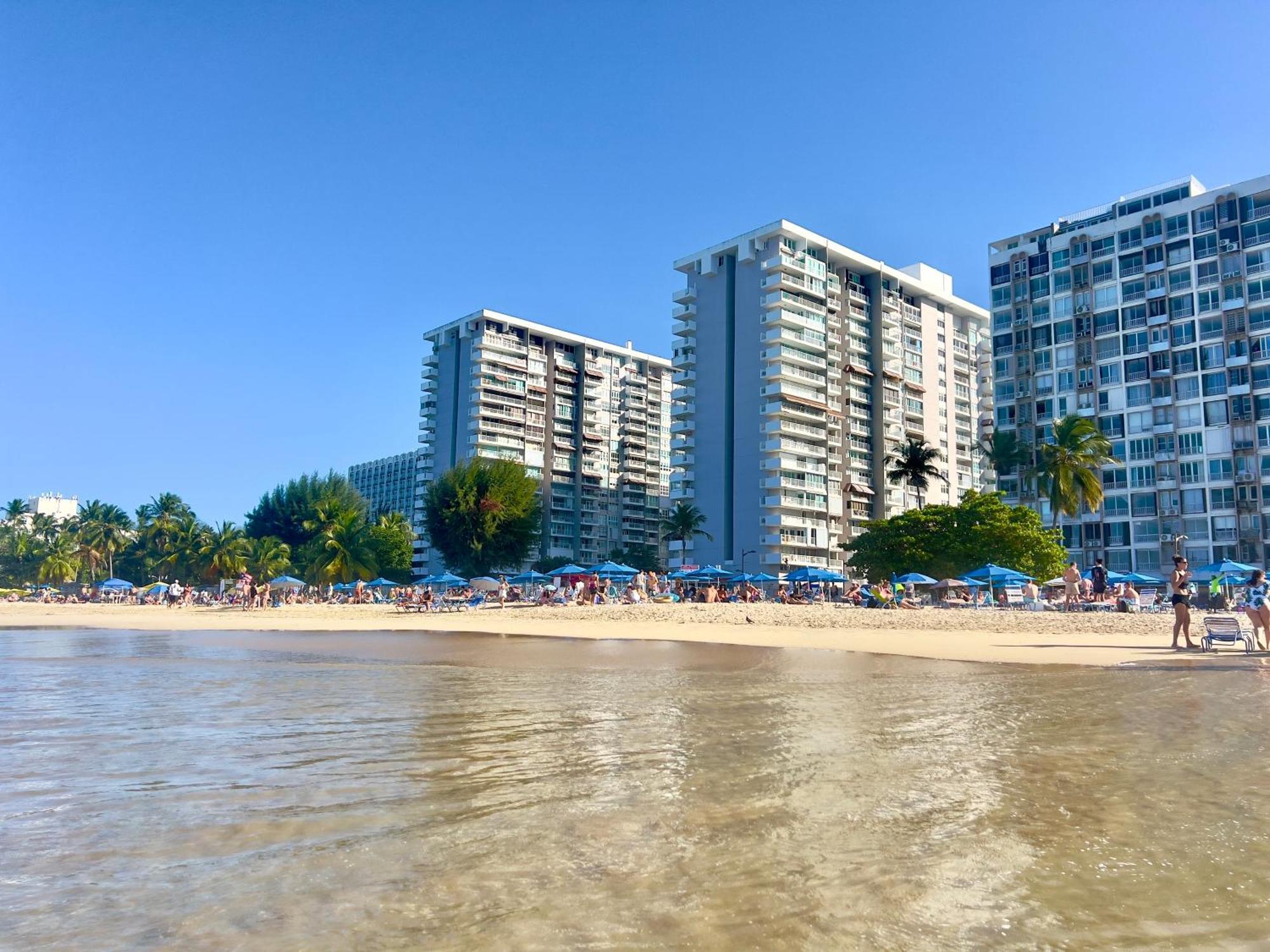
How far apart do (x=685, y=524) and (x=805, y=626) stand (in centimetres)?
6107

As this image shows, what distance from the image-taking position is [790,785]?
632 centimetres

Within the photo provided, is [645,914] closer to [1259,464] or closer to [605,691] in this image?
[605,691]

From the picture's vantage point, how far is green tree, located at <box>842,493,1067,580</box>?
5709 cm

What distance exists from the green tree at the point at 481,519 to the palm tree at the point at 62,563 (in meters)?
38.8

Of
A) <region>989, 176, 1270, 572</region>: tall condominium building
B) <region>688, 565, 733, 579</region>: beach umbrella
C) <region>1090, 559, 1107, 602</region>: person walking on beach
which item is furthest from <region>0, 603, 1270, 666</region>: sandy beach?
A: <region>989, 176, 1270, 572</region>: tall condominium building

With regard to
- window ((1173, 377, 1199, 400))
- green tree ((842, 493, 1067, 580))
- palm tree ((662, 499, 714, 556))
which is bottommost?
green tree ((842, 493, 1067, 580))

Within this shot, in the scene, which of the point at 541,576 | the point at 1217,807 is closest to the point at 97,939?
the point at 1217,807

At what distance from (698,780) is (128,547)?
11482 centimetres

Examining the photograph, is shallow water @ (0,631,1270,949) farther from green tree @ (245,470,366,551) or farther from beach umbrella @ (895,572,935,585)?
green tree @ (245,470,366,551)


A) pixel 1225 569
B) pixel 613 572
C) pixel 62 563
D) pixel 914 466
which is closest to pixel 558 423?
pixel 914 466

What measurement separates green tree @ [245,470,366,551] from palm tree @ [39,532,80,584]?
17.6 meters

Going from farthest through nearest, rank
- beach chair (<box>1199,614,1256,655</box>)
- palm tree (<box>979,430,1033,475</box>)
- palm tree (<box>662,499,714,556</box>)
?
palm tree (<box>662,499,714,556</box>), palm tree (<box>979,430,1033,475</box>), beach chair (<box>1199,614,1256,655</box>)

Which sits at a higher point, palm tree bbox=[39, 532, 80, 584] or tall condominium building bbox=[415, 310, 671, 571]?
tall condominium building bbox=[415, 310, 671, 571]

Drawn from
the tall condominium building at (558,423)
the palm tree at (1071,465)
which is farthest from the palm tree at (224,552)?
the palm tree at (1071,465)
